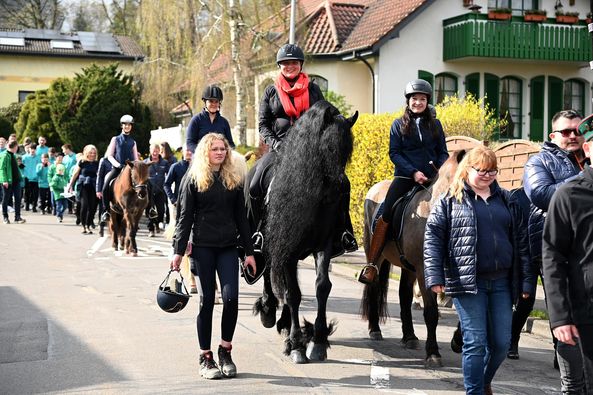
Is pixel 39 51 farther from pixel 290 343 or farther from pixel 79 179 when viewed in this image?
pixel 290 343

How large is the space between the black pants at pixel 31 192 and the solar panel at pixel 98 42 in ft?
114

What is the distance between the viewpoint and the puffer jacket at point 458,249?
230 inches

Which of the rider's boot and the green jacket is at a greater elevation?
the green jacket

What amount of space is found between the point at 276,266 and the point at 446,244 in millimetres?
2364

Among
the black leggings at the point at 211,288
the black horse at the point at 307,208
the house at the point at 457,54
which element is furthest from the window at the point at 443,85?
the black leggings at the point at 211,288

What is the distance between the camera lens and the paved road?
22.5ft

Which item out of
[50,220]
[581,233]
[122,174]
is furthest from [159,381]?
[50,220]

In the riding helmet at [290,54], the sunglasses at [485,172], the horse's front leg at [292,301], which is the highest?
the riding helmet at [290,54]

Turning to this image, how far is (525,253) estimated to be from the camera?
6090 mm

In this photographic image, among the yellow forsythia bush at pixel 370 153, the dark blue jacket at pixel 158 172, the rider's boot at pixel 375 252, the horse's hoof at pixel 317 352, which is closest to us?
the horse's hoof at pixel 317 352

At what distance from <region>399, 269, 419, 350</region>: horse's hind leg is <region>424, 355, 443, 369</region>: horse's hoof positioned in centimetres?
86

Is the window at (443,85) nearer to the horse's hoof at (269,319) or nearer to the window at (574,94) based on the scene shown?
the window at (574,94)

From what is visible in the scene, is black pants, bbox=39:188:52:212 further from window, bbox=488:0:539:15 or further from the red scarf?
the red scarf

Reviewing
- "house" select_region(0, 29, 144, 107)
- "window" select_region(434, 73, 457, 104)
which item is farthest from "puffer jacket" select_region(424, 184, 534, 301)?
"house" select_region(0, 29, 144, 107)
